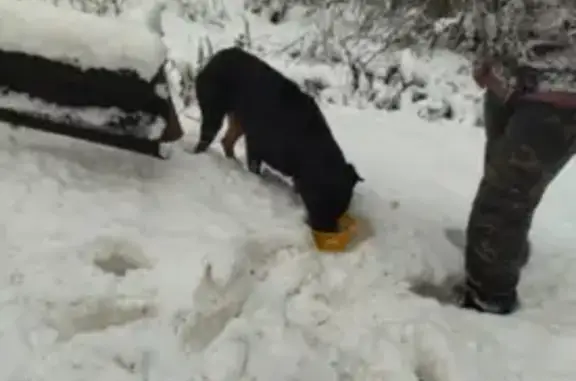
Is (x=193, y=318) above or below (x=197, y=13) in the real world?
above

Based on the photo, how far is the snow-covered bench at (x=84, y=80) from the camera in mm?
3838

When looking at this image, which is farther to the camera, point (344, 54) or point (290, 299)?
point (344, 54)

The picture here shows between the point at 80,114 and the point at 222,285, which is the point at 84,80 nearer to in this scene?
the point at 80,114

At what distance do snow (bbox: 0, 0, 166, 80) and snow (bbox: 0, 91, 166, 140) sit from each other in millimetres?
182

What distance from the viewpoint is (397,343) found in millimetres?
3244

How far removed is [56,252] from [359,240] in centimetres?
122

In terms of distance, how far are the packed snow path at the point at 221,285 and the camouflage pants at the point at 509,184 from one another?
0.50 ft

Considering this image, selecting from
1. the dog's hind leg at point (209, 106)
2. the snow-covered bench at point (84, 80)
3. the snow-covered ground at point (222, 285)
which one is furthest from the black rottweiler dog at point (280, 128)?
the snow-covered bench at point (84, 80)

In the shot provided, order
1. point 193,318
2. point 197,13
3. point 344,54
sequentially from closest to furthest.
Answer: point 193,318 < point 344,54 < point 197,13

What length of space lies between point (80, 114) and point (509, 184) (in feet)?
5.75

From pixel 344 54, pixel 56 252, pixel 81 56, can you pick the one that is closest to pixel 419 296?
pixel 56 252

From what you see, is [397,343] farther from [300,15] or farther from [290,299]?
[300,15]

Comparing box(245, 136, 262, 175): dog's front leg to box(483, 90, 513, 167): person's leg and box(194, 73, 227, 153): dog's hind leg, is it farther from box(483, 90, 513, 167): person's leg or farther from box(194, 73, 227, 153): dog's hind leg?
box(483, 90, 513, 167): person's leg

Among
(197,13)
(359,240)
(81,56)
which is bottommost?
(197,13)
